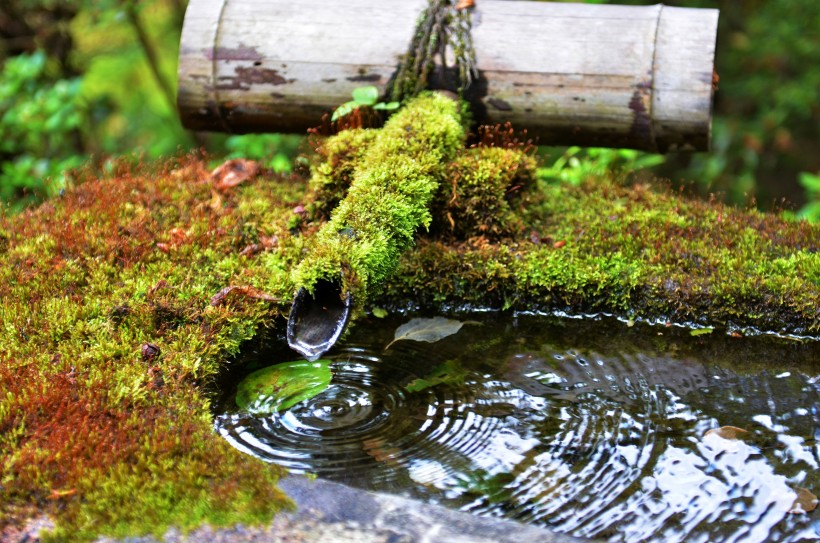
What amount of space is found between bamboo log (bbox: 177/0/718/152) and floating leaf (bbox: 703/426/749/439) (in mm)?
2277

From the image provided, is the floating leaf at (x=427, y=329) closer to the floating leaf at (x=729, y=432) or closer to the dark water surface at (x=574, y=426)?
the dark water surface at (x=574, y=426)

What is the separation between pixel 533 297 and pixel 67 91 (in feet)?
15.2

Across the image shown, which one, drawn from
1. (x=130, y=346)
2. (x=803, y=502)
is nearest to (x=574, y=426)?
(x=803, y=502)

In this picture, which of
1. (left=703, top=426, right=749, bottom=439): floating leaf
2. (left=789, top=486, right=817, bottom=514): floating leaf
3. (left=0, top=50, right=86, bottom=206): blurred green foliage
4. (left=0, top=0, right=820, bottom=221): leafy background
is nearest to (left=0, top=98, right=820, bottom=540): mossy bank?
(left=703, top=426, right=749, bottom=439): floating leaf

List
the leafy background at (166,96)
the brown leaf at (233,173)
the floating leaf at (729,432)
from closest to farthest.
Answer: the floating leaf at (729,432) → the brown leaf at (233,173) → the leafy background at (166,96)

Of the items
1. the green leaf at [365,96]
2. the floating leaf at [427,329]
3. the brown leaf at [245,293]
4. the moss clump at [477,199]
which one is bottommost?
the floating leaf at [427,329]

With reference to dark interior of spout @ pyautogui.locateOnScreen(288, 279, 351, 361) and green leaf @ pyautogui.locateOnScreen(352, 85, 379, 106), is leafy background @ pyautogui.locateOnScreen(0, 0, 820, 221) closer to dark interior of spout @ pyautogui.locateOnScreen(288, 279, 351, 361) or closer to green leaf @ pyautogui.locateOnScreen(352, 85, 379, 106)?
green leaf @ pyautogui.locateOnScreen(352, 85, 379, 106)

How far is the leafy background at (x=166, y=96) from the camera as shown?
6832mm

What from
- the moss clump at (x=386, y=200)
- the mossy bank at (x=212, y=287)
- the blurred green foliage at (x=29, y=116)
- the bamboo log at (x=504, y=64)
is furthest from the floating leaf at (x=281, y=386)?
the blurred green foliage at (x=29, y=116)

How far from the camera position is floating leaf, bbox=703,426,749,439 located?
2943 millimetres

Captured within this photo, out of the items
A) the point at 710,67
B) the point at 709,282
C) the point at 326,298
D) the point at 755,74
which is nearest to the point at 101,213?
the point at 326,298

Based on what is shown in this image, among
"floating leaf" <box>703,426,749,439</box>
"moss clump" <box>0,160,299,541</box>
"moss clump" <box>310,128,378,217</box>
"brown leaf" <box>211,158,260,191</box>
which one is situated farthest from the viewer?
"brown leaf" <box>211,158,260,191</box>

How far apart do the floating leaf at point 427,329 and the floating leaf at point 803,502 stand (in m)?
1.70

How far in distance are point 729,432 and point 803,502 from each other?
0.42 meters
